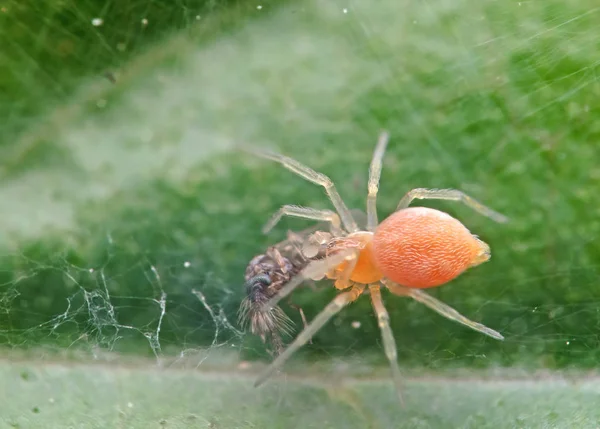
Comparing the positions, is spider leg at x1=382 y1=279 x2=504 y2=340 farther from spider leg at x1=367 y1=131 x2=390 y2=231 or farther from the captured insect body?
the captured insect body

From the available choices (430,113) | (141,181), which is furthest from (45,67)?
(430,113)

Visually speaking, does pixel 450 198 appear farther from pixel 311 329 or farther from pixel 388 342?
pixel 311 329

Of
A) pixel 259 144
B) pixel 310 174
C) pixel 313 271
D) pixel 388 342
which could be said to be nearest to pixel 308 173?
pixel 310 174

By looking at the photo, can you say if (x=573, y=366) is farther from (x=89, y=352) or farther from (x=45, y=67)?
(x=45, y=67)

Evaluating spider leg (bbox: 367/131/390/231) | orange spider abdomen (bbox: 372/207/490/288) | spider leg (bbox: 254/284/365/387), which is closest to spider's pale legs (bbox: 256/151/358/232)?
spider leg (bbox: 367/131/390/231)

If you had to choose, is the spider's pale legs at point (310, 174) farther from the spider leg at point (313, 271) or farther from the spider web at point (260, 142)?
the spider leg at point (313, 271)

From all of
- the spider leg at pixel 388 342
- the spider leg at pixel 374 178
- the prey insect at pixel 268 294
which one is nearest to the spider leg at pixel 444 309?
the spider leg at pixel 388 342
